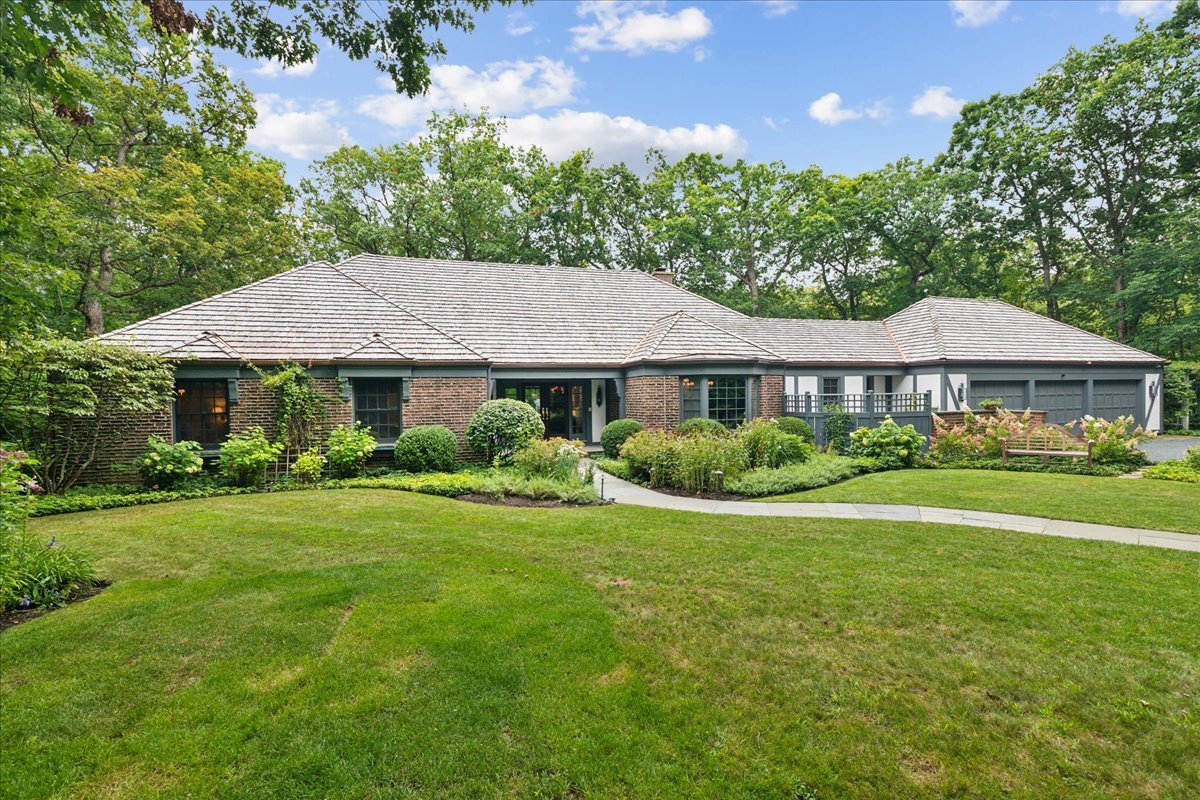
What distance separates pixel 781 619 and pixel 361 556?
453 cm

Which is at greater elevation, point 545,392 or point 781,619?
point 545,392

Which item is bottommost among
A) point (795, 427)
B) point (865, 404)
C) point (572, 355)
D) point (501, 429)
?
point (795, 427)

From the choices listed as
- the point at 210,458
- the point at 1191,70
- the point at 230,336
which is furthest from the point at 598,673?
the point at 1191,70

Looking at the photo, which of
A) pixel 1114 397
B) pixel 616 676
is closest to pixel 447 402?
pixel 616 676

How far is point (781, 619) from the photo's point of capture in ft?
13.9

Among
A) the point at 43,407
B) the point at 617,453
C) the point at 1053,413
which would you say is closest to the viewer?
the point at 43,407

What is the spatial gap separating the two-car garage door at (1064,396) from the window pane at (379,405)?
747 inches

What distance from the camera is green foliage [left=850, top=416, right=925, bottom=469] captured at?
12867 millimetres

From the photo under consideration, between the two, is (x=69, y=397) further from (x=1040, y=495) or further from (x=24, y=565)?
(x=1040, y=495)

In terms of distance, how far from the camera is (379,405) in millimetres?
12938

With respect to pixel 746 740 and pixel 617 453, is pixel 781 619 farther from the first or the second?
pixel 617 453

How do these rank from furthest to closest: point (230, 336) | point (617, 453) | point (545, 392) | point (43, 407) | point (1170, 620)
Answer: point (545, 392), point (617, 453), point (230, 336), point (43, 407), point (1170, 620)

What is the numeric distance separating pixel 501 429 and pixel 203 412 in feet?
22.0

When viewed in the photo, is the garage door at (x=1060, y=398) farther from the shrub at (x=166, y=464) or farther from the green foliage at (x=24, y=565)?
the shrub at (x=166, y=464)
